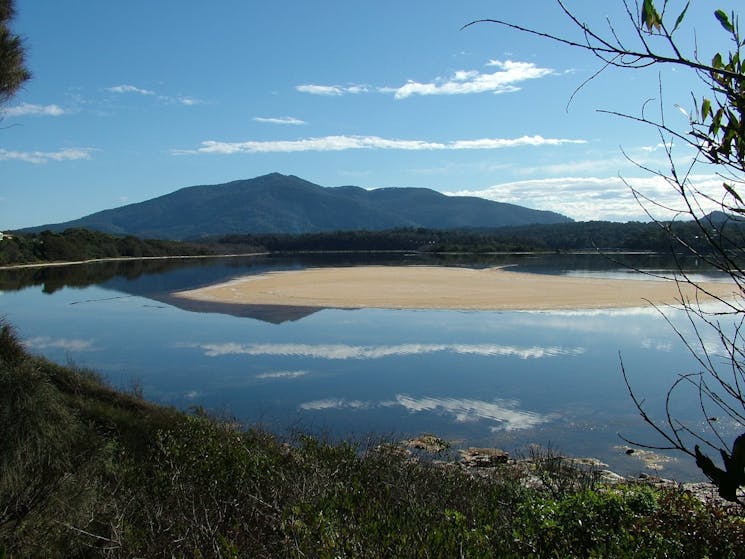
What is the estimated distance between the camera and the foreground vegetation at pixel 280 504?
430 centimetres

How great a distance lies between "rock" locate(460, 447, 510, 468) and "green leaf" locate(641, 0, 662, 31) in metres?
8.23

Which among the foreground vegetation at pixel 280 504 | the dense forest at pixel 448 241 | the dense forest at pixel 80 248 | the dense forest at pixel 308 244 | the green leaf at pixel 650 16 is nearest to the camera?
the green leaf at pixel 650 16

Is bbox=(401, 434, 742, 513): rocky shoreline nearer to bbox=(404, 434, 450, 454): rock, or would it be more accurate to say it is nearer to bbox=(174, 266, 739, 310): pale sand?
bbox=(404, 434, 450, 454): rock

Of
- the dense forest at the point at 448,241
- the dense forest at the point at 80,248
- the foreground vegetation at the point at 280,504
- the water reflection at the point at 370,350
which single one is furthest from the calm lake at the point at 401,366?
the dense forest at the point at 448,241

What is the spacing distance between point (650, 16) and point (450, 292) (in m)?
33.6

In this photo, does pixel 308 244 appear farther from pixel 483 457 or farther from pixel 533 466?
pixel 533 466

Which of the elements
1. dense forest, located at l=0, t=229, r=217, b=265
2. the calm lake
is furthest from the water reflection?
dense forest, located at l=0, t=229, r=217, b=265

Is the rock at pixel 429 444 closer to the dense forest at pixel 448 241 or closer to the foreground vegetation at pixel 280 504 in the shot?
the foreground vegetation at pixel 280 504

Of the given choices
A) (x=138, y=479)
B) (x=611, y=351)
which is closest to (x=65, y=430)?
(x=138, y=479)

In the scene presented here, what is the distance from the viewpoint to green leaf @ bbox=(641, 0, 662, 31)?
1.96 m

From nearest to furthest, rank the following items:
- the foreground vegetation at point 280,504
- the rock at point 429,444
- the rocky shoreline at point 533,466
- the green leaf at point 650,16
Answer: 1. the green leaf at point 650,16
2. the foreground vegetation at point 280,504
3. the rocky shoreline at point 533,466
4. the rock at point 429,444

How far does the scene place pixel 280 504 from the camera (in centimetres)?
562

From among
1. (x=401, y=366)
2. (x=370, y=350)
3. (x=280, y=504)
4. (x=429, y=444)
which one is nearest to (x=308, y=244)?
(x=370, y=350)

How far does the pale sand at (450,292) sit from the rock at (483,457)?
61.9 ft
